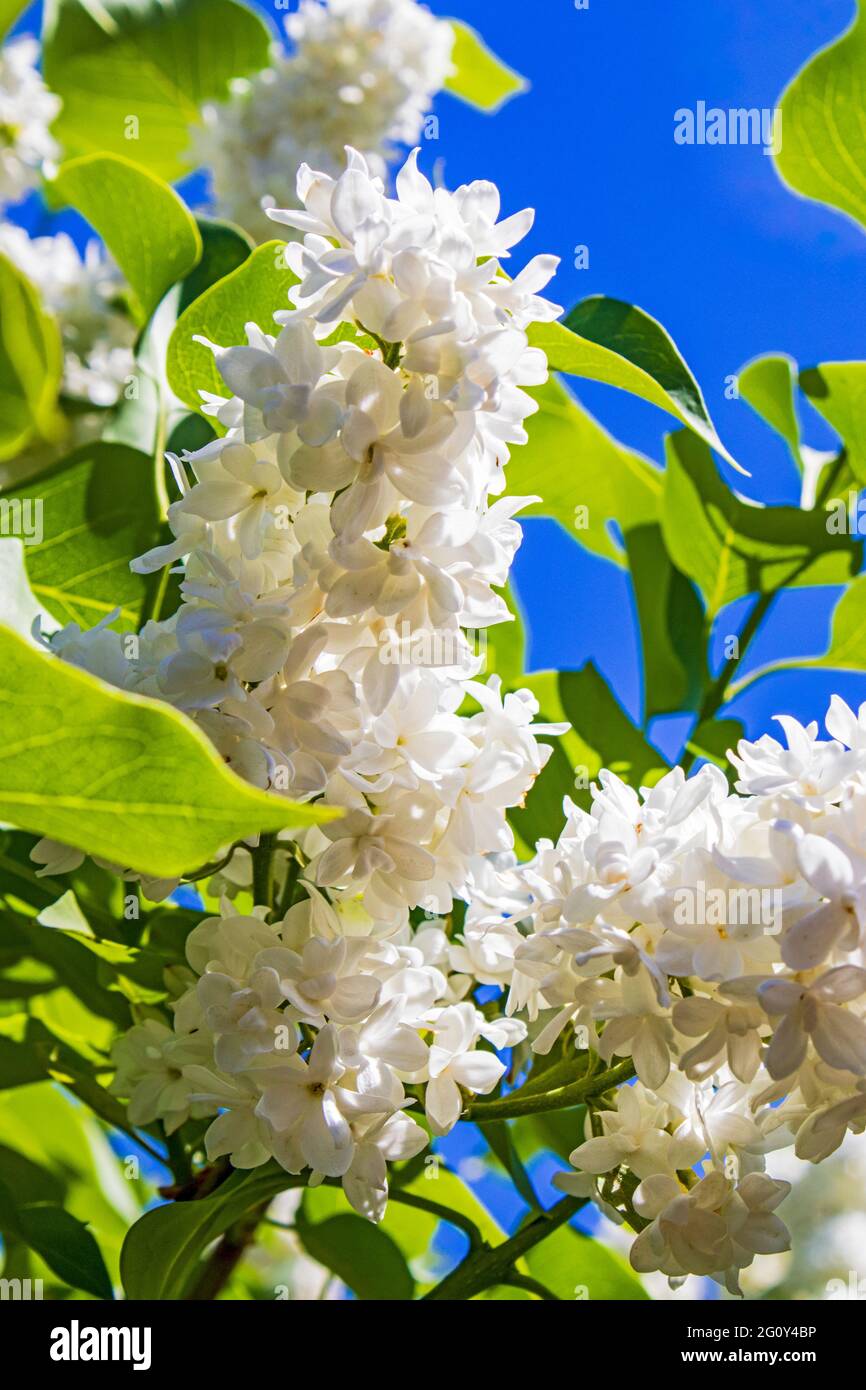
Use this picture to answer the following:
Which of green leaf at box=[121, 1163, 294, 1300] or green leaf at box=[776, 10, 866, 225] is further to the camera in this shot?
green leaf at box=[776, 10, 866, 225]

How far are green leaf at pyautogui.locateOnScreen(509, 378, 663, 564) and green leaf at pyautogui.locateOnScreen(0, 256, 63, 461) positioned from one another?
356 mm

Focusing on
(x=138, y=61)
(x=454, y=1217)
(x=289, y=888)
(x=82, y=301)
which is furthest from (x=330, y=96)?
(x=454, y=1217)

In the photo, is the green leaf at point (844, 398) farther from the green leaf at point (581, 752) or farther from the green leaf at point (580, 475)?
the green leaf at point (581, 752)

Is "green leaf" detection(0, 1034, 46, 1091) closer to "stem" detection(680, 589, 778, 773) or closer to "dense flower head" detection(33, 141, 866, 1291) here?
"dense flower head" detection(33, 141, 866, 1291)

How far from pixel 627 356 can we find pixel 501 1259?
16.7 inches

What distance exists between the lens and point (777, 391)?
0.88 metres

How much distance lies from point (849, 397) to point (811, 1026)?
501 mm

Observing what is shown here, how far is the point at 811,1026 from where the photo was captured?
15.9 inches

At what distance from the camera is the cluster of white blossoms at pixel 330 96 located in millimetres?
1146

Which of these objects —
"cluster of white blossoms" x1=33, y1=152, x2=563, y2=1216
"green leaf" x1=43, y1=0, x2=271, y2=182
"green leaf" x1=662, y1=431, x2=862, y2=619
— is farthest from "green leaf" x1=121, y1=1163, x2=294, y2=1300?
"green leaf" x1=43, y1=0, x2=271, y2=182

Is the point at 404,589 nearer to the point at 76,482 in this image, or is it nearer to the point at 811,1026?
the point at 811,1026

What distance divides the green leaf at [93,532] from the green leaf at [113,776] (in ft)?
1.14

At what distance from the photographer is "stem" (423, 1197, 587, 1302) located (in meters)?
0.56
